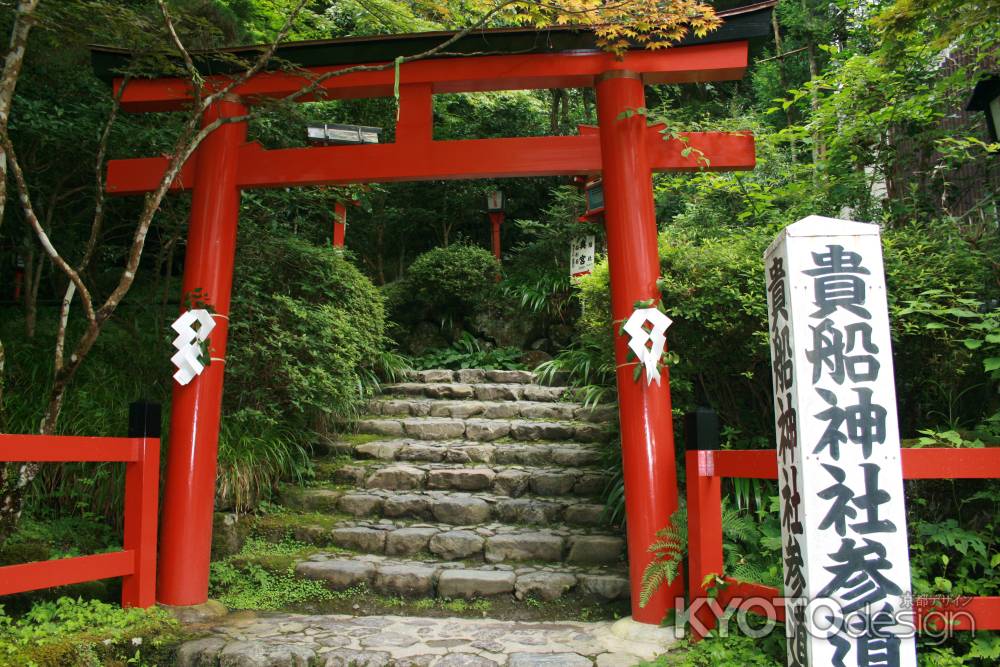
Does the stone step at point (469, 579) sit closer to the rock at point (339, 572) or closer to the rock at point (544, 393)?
the rock at point (339, 572)

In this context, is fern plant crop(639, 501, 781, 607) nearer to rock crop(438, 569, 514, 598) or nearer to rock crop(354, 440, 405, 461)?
rock crop(438, 569, 514, 598)

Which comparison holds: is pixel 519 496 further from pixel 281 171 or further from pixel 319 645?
pixel 281 171

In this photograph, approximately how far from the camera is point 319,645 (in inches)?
156

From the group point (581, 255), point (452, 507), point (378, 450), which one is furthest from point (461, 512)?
point (581, 255)

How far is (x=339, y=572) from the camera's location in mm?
4988

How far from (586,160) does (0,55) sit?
4.62m

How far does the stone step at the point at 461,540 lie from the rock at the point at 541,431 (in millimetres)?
1536

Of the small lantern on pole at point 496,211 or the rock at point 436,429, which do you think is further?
the small lantern on pole at point 496,211

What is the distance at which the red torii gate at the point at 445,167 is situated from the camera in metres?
4.59

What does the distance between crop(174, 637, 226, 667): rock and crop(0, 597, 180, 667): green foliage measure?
185 millimetres

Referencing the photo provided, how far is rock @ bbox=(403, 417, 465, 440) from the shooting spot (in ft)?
24.0

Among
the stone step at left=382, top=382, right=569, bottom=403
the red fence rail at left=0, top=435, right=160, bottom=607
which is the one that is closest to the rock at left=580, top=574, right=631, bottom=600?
the red fence rail at left=0, top=435, right=160, bottom=607

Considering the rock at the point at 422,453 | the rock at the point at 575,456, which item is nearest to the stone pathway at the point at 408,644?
the rock at the point at 575,456

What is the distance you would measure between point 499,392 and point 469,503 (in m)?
2.73
